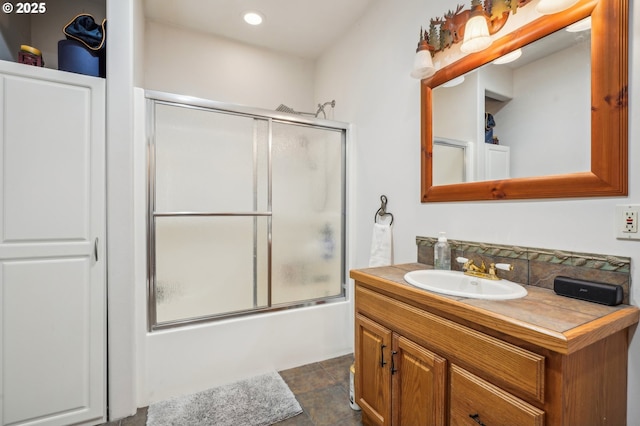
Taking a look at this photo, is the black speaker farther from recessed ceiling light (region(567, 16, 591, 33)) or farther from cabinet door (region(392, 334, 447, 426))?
recessed ceiling light (region(567, 16, 591, 33))

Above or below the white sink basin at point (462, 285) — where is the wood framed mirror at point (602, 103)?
above

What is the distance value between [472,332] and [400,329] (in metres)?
0.36

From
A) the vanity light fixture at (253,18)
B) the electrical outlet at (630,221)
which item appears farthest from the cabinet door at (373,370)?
the vanity light fixture at (253,18)

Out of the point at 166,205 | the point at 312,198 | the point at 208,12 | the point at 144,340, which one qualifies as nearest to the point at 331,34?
the point at 208,12

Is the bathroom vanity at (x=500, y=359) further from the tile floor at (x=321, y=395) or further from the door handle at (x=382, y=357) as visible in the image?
the tile floor at (x=321, y=395)

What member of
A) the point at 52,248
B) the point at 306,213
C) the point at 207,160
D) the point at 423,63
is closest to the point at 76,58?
the point at 207,160

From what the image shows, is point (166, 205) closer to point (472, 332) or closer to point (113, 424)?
point (113, 424)

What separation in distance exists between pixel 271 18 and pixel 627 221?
8.44 ft

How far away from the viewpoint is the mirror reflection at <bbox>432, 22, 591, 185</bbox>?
1.11 m

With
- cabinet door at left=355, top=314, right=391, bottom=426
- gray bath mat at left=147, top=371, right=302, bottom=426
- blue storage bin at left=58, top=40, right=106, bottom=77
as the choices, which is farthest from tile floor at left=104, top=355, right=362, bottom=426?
blue storage bin at left=58, top=40, right=106, bottom=77

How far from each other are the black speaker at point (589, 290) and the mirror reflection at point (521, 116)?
42 cm

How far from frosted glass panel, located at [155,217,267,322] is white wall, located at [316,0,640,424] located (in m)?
0.87

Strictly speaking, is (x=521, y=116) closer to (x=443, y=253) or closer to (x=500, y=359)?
(x=443, y=253)

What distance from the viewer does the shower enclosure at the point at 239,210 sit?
5.97 ft
